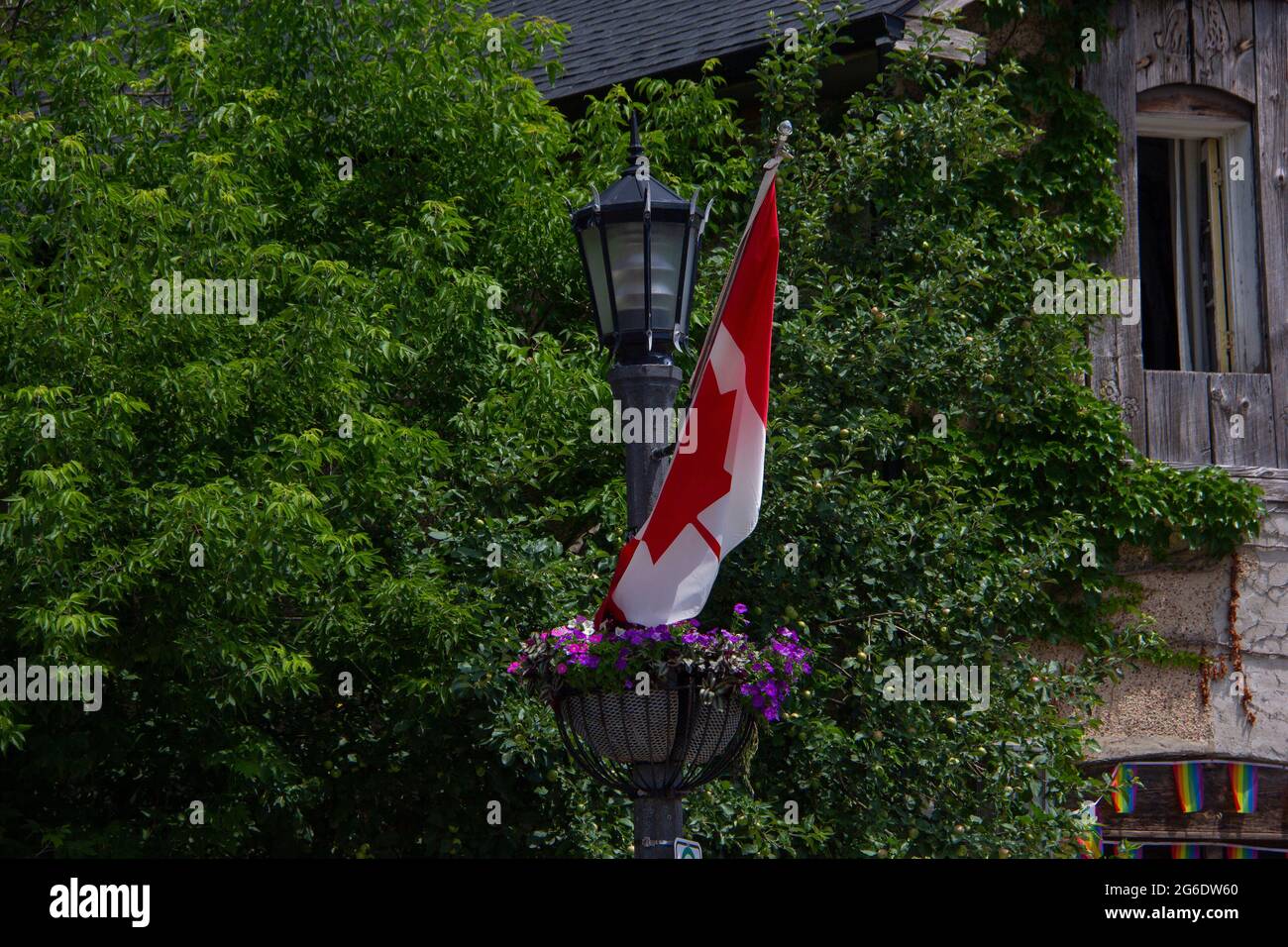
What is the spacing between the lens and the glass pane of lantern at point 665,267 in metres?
5.97

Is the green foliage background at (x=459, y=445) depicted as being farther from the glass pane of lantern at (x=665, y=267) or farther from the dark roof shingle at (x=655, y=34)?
the glass pane of lantern at (x=665, y=267)

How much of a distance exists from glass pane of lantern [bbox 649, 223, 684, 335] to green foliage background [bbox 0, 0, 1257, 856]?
1835mm

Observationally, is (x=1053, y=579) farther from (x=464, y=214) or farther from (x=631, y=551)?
(x=631, y=551)

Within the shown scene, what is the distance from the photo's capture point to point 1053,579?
9.44 meters

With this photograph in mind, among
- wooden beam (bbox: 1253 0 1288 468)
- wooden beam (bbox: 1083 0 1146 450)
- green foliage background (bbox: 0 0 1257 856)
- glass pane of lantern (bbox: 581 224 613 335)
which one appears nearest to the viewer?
glass pane of lantern (bbox: 581 224 613 335)

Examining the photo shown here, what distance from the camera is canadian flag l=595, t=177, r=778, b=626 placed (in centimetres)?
533

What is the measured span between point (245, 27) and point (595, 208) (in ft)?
14.3

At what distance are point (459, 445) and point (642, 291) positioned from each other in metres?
3.26

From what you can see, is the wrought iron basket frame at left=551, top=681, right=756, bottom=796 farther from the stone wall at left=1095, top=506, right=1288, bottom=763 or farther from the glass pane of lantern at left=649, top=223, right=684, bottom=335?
the stone wall at left=1095, top=506, right=1288, bottom=763

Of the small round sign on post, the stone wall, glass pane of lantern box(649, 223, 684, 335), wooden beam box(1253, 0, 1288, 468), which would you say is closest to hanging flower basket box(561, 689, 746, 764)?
the small round sign on post

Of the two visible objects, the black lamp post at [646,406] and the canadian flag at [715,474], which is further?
the black lamp post at [646,406]

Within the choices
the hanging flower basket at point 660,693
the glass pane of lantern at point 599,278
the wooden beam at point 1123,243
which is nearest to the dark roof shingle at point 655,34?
the wooden beam at point 1123,243

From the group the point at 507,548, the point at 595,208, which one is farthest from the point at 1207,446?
the point at 595,208

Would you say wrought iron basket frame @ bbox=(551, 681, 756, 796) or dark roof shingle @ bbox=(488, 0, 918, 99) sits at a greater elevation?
dark roof shingle @ bbox=(488, 0, 918, 99)
